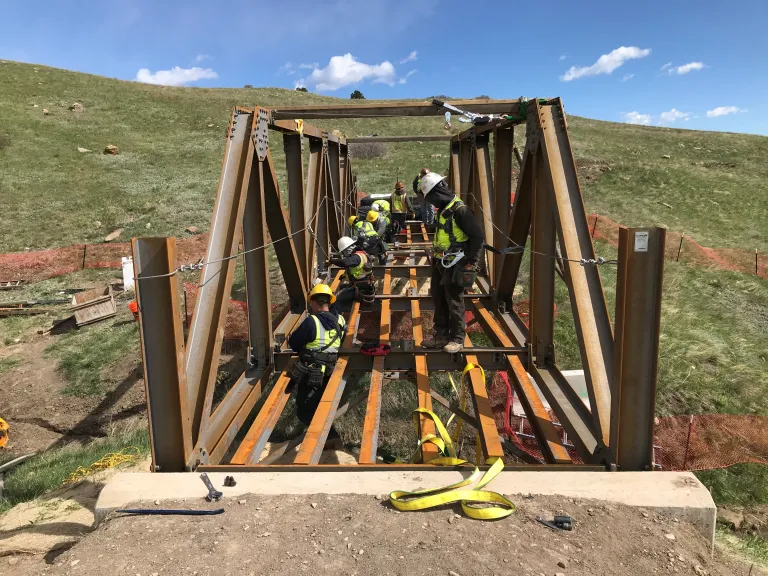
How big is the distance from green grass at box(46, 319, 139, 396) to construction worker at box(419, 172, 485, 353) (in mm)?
6580

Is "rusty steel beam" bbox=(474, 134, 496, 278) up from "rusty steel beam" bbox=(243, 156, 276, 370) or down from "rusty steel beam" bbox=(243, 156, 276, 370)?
up

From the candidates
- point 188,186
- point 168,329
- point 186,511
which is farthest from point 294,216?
point 188,186

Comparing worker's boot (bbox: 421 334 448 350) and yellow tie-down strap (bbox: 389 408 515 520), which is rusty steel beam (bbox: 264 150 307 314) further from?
yellow tie-down strap (bbox: 389 408 515 520)

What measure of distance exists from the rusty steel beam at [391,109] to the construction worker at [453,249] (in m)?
0.81

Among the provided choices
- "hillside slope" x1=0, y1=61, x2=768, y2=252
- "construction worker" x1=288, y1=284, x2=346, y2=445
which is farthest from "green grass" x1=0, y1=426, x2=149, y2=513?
"hillside slope" x1=0, y1=61, x2=768, y2=252

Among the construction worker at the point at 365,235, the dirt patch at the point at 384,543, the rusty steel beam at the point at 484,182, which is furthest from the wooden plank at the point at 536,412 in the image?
the construction worker at the point at 365,235

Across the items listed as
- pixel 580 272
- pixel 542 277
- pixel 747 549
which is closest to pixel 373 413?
pixel 580 272

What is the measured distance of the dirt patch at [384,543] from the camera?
219 cm

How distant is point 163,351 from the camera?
9.88 feet

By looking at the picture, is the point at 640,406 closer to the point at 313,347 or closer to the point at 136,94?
the point at 313,347

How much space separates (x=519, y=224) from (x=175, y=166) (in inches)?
1085

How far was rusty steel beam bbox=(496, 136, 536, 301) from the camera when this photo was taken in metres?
5.00

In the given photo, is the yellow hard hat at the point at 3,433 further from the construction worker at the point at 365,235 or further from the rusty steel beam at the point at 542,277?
the rusty steel beam at the point at 542,277

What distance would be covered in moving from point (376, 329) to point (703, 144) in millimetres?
40212
